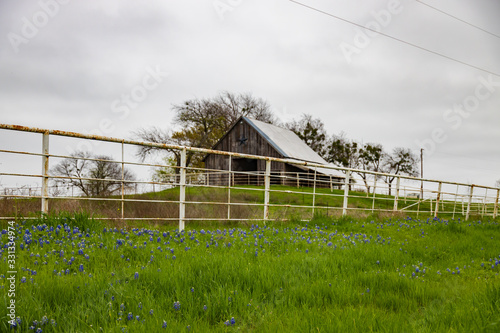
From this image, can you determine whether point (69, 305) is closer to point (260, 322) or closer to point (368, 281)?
point (260, 322)

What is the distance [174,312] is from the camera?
302cm

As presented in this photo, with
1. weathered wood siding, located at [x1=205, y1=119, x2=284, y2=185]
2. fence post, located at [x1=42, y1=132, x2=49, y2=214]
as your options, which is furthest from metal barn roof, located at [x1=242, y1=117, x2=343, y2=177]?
fence post, located at [x1=42, y1=132, x2=49, y2=214]

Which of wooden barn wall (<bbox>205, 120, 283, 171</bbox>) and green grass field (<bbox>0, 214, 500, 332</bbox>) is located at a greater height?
wooden barn wall (<bbox>205, 120, 283, 171</bbox>)

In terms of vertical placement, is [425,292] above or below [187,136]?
below

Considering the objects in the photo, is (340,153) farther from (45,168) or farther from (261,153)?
(45,168)

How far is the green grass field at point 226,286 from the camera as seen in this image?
277cm

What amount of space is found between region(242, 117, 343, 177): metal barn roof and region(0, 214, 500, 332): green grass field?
25422 millimetres

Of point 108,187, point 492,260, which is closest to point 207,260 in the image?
point 492,260

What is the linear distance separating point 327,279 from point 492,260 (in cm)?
→ 410

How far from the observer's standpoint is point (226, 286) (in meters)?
3.53

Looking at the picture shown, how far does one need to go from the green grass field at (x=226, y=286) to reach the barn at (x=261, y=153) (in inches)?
972

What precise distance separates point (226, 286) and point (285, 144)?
30.9m

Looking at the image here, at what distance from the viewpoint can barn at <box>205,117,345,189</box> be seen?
31344mm

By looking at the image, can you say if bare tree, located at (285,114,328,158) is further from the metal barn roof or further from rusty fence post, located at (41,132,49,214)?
rusty fence post, located at (41,132,49,214)
